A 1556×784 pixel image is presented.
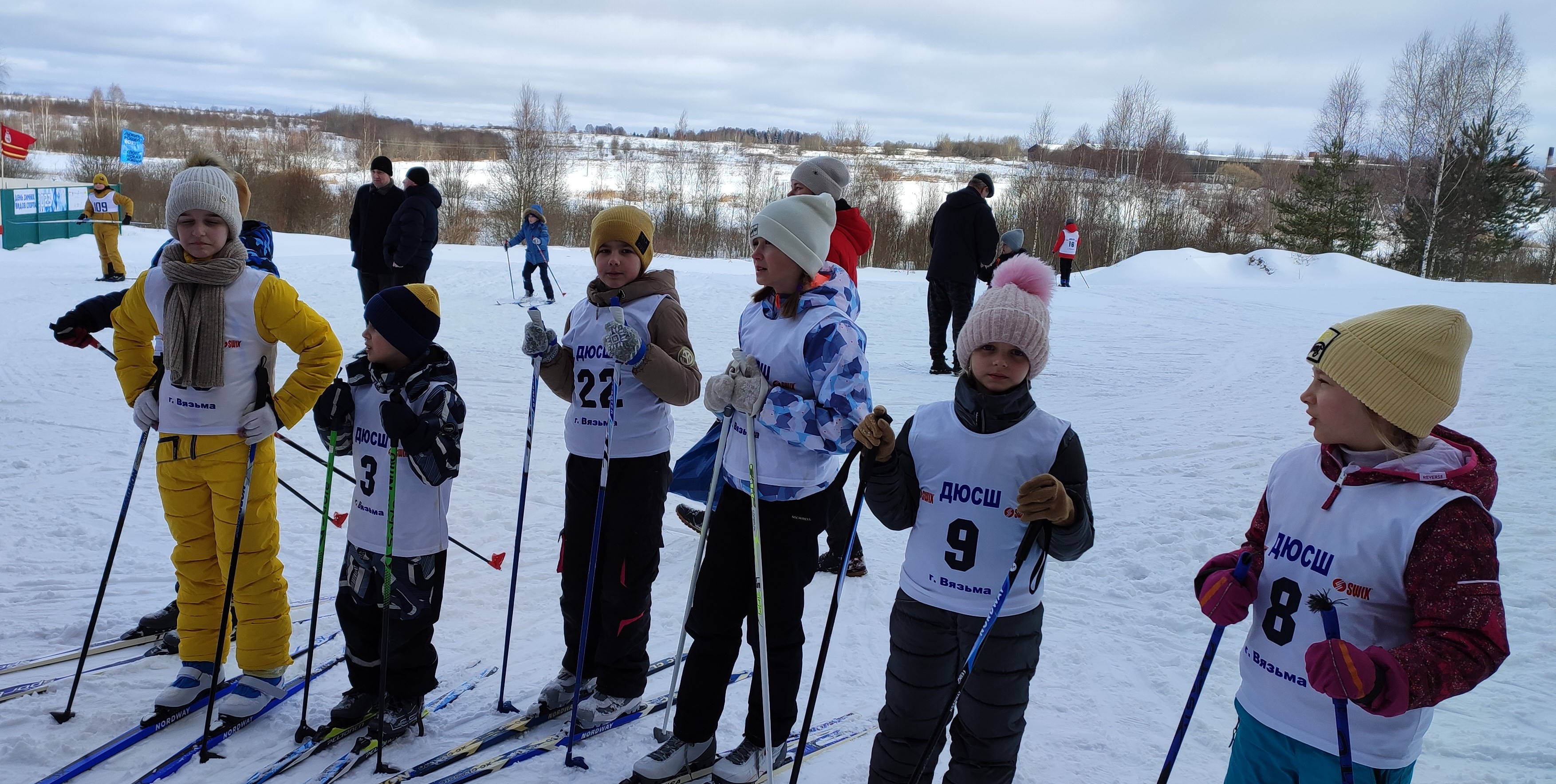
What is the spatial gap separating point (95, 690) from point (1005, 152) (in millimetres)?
70307

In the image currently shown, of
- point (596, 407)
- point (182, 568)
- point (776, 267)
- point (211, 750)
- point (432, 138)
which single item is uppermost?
point (432, 138)

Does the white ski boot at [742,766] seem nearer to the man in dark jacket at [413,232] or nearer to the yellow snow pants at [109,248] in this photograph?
the man in dark jacket at [413,232]

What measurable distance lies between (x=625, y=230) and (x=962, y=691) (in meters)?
1.83

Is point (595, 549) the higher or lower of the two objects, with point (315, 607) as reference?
higher

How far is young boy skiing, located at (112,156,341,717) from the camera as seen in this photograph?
2848 mm

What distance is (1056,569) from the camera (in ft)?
14.8

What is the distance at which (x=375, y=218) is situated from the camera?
8531 millimetres

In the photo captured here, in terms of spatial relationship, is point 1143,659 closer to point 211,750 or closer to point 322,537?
point 322,537

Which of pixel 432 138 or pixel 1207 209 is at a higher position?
pixel 432 138

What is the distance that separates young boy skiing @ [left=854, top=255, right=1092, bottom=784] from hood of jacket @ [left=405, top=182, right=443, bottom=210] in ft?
25.0

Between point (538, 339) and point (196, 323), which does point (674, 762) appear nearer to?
point (538, 339)

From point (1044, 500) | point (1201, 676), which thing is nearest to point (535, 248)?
point (1044, 500)

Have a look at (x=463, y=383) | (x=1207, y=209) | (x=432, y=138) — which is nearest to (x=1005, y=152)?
(x=1207, y=209)

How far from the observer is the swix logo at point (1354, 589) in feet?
5.52
